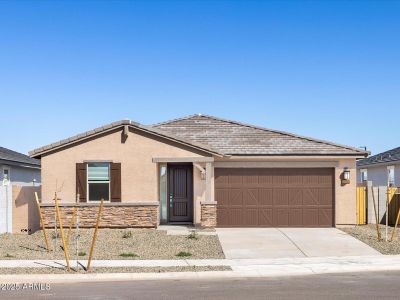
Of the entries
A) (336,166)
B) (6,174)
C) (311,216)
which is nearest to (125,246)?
(311,216)

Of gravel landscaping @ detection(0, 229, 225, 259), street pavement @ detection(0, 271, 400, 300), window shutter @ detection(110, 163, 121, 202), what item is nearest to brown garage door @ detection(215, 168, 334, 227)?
gravel landscaping @ detection(0, 229, 225, 259)

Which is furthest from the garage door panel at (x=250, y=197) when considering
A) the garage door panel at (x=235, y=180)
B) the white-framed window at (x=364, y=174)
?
the white-framed window at (x=364, y=174)

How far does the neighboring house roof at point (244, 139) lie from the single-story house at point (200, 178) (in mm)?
40

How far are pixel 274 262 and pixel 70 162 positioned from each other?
31.3 feet

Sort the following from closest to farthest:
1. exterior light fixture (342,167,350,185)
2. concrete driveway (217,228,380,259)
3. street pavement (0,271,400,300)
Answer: street pavement (0,271,400,300), concrete driveway (217,228,380,259), exterior light fixture (342,167,350,185)

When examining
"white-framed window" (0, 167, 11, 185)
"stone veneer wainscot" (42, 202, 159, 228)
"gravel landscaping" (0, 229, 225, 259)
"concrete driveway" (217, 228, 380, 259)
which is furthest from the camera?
"white-framed window" (0, 167, 11, 185)

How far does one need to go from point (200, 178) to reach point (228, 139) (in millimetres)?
2225

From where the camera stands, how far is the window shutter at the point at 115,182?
19531mm

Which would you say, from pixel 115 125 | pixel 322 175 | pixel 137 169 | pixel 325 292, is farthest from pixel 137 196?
pixel 325 292

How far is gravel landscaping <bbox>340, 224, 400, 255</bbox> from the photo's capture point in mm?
15520

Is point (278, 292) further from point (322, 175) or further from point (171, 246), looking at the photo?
point (322, 175)

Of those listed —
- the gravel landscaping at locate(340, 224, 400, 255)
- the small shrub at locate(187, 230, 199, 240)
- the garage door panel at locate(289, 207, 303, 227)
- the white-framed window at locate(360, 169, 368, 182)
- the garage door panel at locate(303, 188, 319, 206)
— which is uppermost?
the white-framed window at locate(360, 169, 368, 182)

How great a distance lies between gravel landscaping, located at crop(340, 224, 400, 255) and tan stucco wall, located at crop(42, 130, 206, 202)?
639 centimetres

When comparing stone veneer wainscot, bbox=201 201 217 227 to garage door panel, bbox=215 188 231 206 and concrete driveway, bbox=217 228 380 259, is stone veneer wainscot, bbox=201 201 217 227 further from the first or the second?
garage door panel, bbox=215 188 231 206
